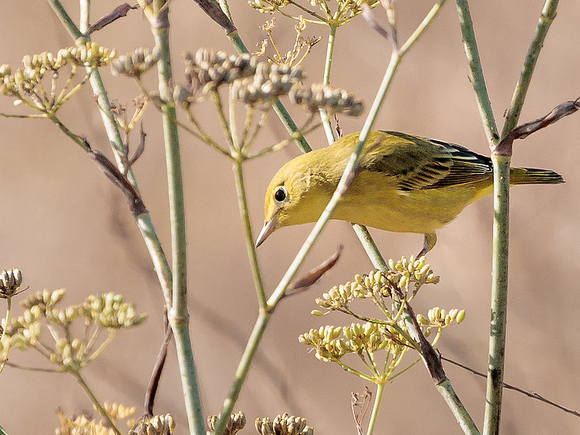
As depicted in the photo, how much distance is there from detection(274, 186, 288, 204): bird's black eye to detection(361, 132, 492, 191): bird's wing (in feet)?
1.46

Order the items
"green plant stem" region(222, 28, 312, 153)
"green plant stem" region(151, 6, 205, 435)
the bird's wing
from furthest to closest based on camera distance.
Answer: the bird's wing < "green plant stem" region(222, 28, 312, 153) < "green plant stem" region(151, 6, 205, 435)

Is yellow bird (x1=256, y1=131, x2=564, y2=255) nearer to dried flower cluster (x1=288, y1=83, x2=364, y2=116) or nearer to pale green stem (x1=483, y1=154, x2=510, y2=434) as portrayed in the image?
pale green stem (x1=483, y1=154, x2=510, y2=434)

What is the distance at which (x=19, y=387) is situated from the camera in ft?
14.1

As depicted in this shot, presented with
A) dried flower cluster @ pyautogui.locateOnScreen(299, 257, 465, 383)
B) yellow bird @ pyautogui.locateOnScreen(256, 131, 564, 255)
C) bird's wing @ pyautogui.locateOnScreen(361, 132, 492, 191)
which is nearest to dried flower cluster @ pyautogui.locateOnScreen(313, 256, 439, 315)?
dried flower cluster @ pyautogui.locateOnScreen(299, 257, 465, 383)

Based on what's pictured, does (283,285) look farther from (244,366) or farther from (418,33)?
(418,33)

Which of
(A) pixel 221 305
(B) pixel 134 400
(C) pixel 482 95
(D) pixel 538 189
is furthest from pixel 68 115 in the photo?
(C) pixel 482 95

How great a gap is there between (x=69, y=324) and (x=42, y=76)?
1.41 feet

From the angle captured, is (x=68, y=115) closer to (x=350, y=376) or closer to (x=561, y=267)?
(x=350, y=376)

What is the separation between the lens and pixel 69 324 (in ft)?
3.22

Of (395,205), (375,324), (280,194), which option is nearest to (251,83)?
(375,324)

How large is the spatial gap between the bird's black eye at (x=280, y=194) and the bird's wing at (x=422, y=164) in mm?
444

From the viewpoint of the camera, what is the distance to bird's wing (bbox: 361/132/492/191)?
2887 mm

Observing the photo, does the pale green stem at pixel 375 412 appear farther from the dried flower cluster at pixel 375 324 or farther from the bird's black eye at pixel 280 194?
the bird's black eye at pixel 280 194

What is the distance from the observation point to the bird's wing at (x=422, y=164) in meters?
2.89
